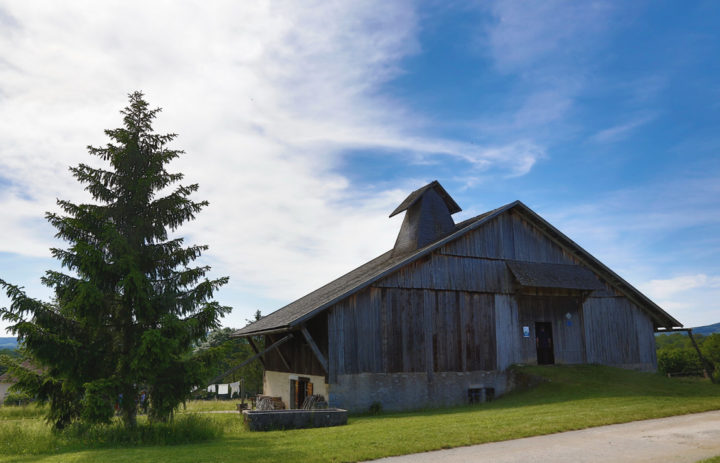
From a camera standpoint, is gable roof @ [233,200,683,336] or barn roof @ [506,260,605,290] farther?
barn roof @ [506,260,605,290]

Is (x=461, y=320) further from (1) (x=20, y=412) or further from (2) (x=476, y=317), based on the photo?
(1) (x=20, y=412)

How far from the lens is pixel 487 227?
2422 cm

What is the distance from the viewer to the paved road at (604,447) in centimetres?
960

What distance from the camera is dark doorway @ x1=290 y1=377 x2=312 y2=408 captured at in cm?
2398

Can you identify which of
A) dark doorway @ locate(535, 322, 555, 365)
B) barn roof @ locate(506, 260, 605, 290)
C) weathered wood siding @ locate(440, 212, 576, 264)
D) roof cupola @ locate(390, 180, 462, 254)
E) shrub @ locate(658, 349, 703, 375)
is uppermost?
roof cupola @ locate(390, 180, 462, 254)

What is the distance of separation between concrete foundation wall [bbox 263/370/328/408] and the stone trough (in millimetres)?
3949

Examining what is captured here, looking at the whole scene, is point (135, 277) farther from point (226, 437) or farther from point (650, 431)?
point (650, 431)

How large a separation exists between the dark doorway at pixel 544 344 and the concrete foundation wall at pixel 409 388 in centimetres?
260

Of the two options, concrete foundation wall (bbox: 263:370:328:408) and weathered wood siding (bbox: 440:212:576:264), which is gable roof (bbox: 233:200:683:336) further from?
concrete foundation wall (bbox: 263:370:328:408)

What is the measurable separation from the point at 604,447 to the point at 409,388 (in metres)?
11.4

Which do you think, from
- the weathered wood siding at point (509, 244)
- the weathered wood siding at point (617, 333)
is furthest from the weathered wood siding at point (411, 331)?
the weathered wood siding at point (617, 333)

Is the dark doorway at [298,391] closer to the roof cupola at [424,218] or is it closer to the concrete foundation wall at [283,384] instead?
the concrete foundation wall at [283,384]

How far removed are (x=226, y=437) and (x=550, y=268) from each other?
55.5 ft

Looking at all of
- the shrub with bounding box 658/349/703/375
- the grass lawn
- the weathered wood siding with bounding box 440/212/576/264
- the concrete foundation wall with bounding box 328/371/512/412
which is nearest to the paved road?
the grass lawn
